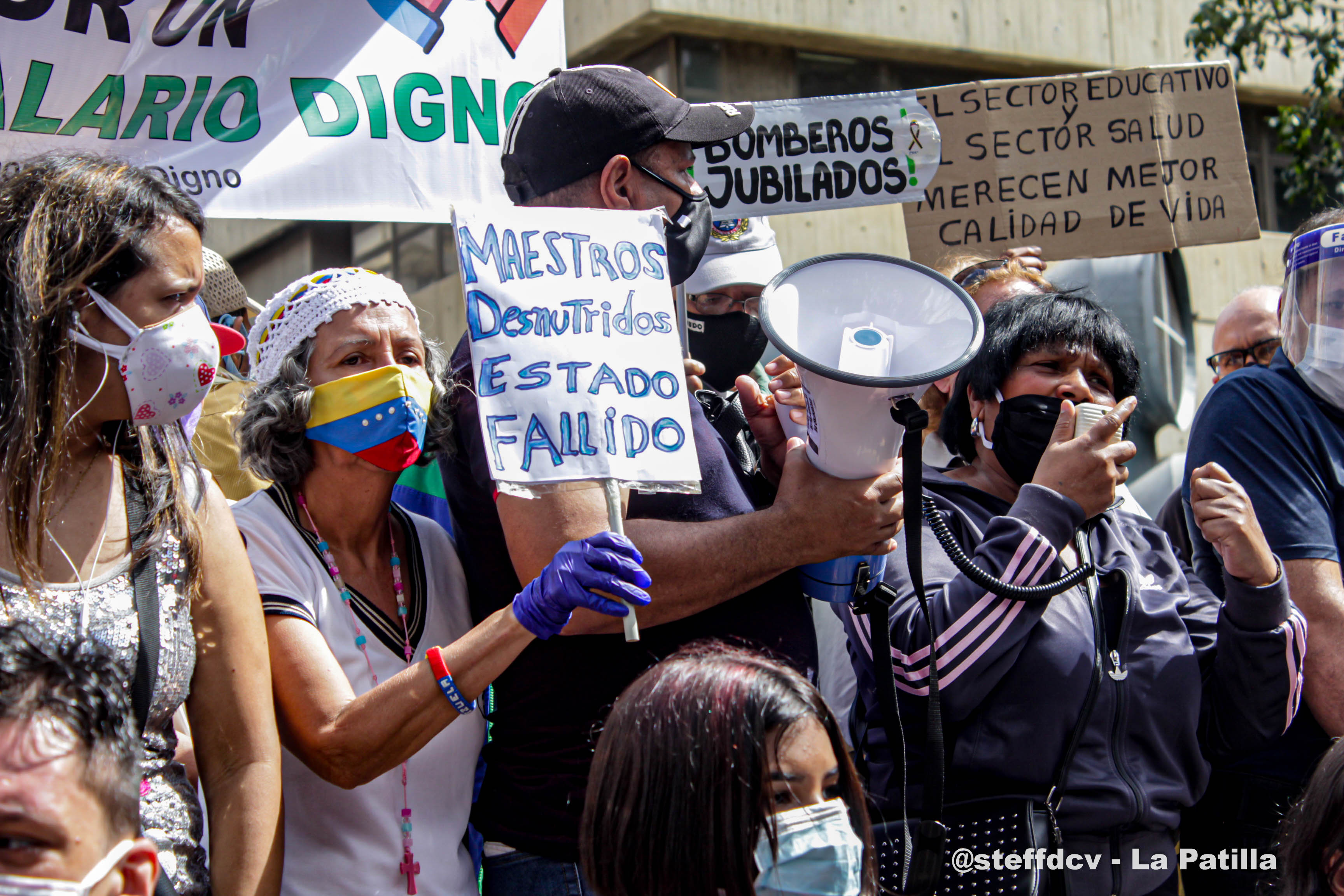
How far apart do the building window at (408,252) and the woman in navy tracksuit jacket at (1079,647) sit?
1129 cm

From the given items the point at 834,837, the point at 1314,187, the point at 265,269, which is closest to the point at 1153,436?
the point at 1314,187

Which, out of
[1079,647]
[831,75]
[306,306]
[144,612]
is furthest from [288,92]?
[831,75]

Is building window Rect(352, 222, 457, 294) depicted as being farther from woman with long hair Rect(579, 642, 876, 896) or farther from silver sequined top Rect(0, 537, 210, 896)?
woman with long hair Rect(579, 642, 876, 896)

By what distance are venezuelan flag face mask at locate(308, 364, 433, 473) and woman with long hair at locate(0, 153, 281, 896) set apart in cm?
32

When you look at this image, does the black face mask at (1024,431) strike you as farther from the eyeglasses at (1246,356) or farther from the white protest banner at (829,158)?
the eyeglasses at (1246,356)

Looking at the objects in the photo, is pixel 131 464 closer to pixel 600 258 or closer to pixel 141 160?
pixel 600 258

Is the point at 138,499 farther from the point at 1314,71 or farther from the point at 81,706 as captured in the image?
the point at 1314,71

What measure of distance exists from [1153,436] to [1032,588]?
209 inches

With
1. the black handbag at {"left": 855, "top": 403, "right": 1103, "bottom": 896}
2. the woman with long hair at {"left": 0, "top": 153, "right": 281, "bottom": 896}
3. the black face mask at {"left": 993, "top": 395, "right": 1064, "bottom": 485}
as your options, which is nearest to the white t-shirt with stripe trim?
the woman with long hair at {"left": 0, "top": 153, "right": 281, "bottom": 896}

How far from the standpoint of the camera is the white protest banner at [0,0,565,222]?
3359 mm

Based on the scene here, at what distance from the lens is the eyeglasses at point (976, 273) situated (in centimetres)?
376

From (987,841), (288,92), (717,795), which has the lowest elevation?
(987,841)

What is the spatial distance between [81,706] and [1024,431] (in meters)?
2.04

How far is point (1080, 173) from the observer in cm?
443
